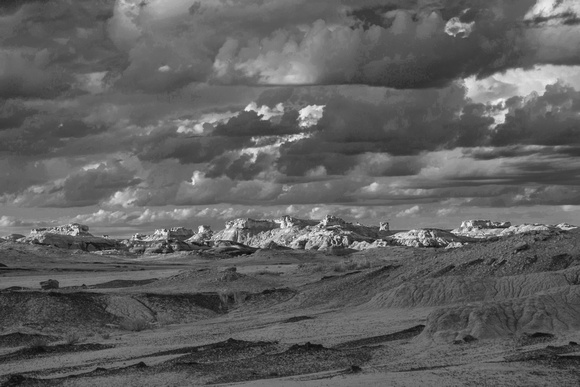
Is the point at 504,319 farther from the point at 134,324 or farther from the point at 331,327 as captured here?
the point at 134,324

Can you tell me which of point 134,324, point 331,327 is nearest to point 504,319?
point 331,327

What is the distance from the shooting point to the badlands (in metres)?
32.6

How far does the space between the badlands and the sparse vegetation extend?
0.16 meters

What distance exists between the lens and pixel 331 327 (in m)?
50.1

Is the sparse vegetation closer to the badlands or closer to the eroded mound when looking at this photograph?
the badlands

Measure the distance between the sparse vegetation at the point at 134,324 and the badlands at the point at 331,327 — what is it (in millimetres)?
157

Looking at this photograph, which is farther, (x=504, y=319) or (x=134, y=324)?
(x=134, y=324)

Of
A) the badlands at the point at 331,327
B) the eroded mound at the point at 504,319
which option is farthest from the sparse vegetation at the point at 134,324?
the eroded mound at the point at 504,319

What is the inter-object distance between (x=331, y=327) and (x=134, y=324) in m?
15.5

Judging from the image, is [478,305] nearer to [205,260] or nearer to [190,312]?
[190,312]

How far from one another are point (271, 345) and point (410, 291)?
18.4 meters

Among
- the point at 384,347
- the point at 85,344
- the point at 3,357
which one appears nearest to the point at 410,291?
the point at 384,347

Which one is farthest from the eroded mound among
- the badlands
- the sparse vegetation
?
the sparse vegetation

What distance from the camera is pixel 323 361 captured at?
3575 cm
